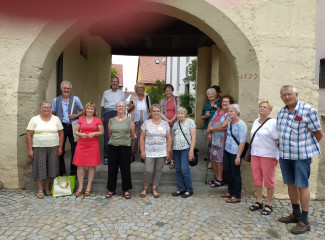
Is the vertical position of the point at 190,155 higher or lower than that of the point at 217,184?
higher

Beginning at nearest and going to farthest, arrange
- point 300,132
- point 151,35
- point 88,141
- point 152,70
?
point 300,132 < point 88,141 < point 151,35 < point 152,70

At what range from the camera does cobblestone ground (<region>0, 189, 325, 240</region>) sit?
9.99ft

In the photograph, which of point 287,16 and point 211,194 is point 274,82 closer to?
point 287,16

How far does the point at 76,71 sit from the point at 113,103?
9.09ft

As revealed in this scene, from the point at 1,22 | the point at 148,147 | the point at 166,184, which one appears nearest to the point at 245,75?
the point at 148,147

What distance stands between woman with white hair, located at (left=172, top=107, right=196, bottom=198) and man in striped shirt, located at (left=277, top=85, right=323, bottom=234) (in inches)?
51.7

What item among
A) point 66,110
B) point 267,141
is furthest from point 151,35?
point 267,141

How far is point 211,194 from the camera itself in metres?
4.36

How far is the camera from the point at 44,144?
4.04m

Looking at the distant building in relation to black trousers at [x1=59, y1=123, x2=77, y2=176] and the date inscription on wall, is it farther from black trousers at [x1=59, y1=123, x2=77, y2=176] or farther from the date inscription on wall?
black trousers at [x1=59, y1=123, x2=77, y2=176]

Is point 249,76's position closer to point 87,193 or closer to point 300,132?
point 300,132

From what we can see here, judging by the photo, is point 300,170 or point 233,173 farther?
point 233,173

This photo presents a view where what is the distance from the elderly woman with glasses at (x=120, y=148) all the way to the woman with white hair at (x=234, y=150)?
4.86ft

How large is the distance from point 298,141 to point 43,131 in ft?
11.5
